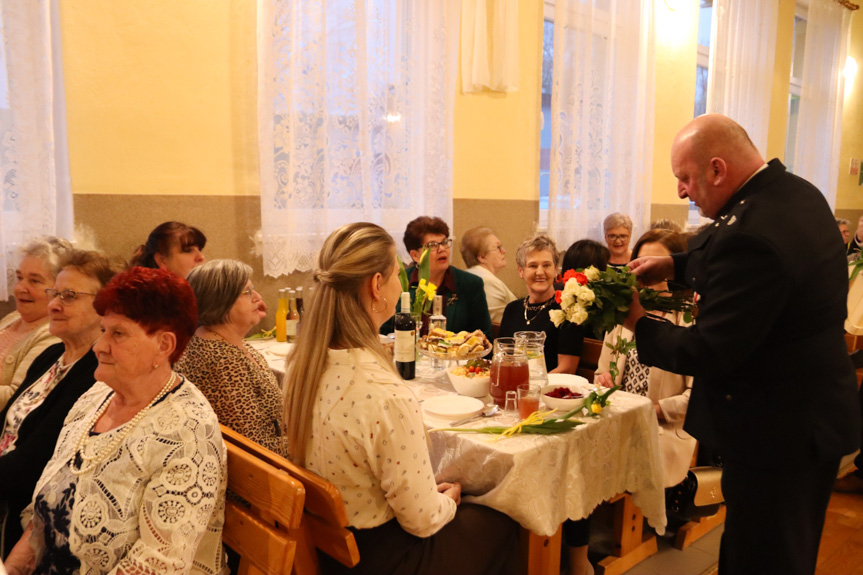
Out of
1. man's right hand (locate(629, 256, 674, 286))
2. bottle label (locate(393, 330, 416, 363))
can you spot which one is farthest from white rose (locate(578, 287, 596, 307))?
bottle label (locate(393, 330, 416, 363))

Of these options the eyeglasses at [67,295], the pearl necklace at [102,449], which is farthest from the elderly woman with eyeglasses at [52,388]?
the pearl necklace at [102,449]

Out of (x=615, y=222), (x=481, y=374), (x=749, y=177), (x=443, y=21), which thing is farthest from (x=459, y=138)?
(x=749, y=177)

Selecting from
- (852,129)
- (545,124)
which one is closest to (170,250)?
(545,124)

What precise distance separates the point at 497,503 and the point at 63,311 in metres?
1.46

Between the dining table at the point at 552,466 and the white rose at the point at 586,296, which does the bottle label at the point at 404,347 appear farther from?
the white rose at the point at 586,296

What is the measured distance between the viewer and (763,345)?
1816mm

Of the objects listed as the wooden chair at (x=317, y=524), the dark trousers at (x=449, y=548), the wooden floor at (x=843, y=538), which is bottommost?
the wooden floor at (x=843, y=538)

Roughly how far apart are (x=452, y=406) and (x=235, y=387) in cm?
70

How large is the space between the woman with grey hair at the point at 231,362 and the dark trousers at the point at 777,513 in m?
1.36

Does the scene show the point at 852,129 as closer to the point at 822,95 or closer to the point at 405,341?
the point at 822,95

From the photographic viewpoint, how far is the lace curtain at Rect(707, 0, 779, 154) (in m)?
6.45

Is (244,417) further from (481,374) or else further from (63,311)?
(481,374)

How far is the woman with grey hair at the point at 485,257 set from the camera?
4195 millimetres

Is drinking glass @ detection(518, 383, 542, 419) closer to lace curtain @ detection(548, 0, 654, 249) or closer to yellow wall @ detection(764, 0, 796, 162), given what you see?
lace curtain @ detection(548, 0, 654, 249)
